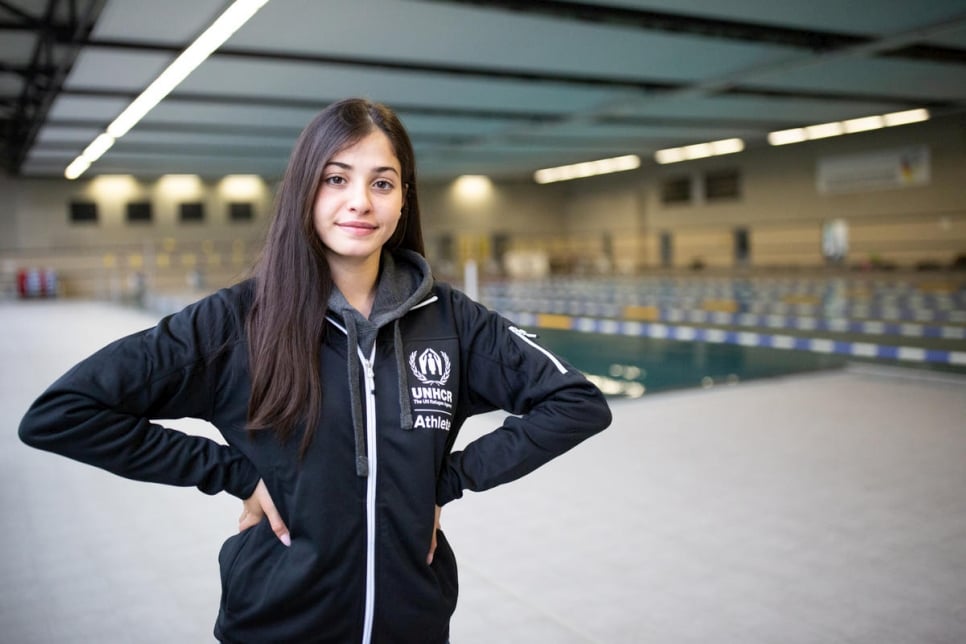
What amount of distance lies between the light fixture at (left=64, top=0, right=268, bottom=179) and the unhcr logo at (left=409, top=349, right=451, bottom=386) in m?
8.61

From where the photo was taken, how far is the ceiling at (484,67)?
34.3 feet

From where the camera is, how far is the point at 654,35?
11.5 metres

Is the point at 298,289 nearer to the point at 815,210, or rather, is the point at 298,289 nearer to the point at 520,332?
the point at 520,332

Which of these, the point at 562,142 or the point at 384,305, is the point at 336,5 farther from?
the point at 562,142

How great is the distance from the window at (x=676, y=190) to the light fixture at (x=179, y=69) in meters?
18.4

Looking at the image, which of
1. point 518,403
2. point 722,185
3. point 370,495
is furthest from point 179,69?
point 722,185

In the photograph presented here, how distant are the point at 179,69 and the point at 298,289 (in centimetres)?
1285

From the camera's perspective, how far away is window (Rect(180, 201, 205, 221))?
98.6ft

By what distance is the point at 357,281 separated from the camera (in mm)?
1581

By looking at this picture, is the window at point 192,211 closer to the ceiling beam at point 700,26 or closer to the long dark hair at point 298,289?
the ceiling beam at point 700,26

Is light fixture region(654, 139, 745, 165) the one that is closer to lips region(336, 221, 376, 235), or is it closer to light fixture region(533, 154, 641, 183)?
light fixture region(533, 154, 641, 183)

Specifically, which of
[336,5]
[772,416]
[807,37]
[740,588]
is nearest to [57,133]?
[336,5]

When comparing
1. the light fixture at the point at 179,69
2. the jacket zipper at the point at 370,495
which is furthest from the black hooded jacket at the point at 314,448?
the light fixture at the point at 179,69

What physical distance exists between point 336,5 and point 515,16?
2.15 m
